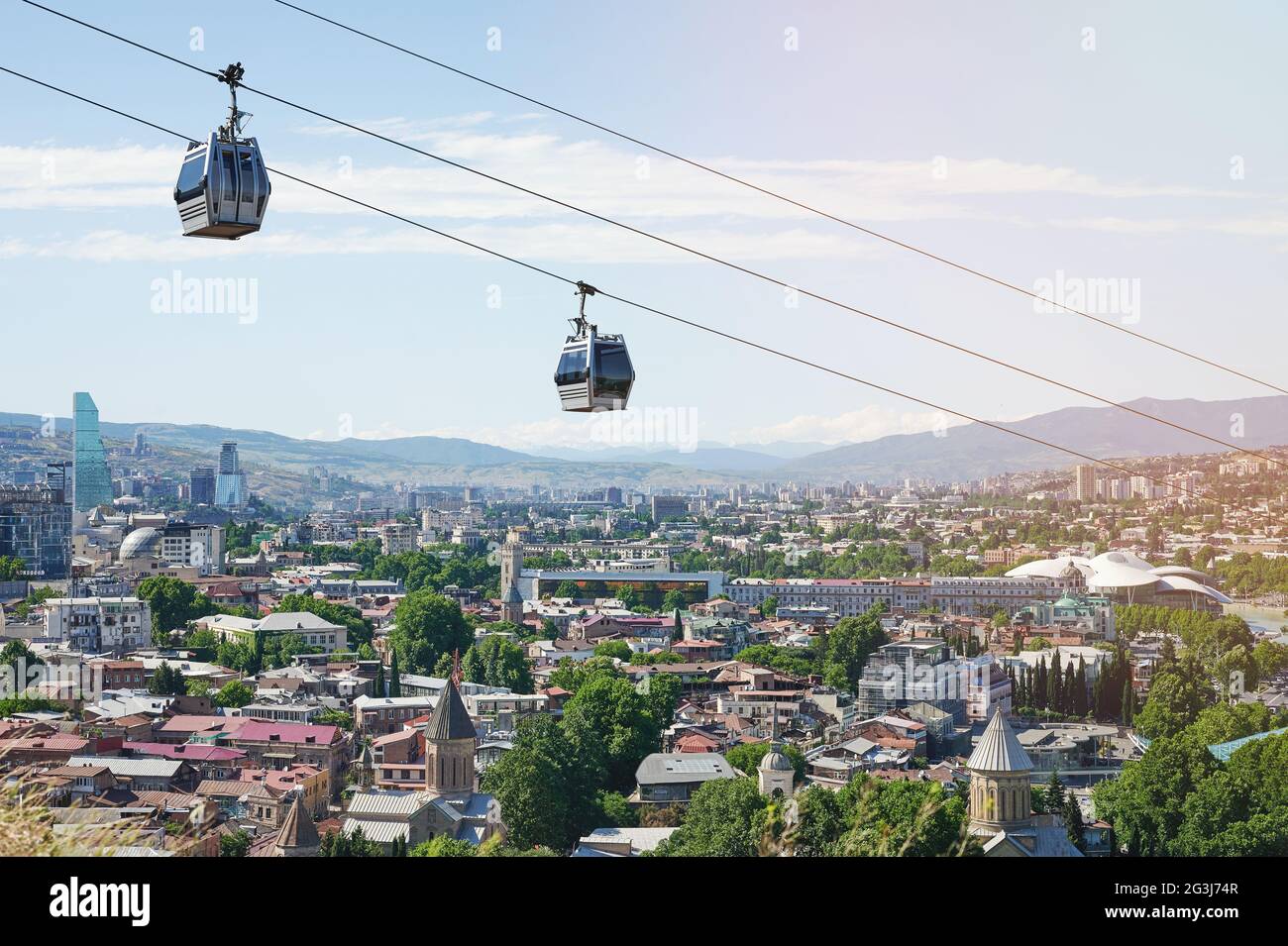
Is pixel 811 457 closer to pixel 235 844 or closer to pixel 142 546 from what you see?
pixel 142 546

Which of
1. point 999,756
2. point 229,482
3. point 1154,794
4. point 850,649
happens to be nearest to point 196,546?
point 850,649

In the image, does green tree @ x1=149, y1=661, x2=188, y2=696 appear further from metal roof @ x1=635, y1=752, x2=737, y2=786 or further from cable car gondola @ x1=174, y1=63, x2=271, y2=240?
cable car gondola @ x1=174, y1=63, x2=271, y2=240

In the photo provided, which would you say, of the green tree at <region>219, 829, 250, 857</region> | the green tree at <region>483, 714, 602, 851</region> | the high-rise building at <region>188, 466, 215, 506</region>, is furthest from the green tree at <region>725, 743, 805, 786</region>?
the high-rise building at <region>188, 466, 215, 506</region>
